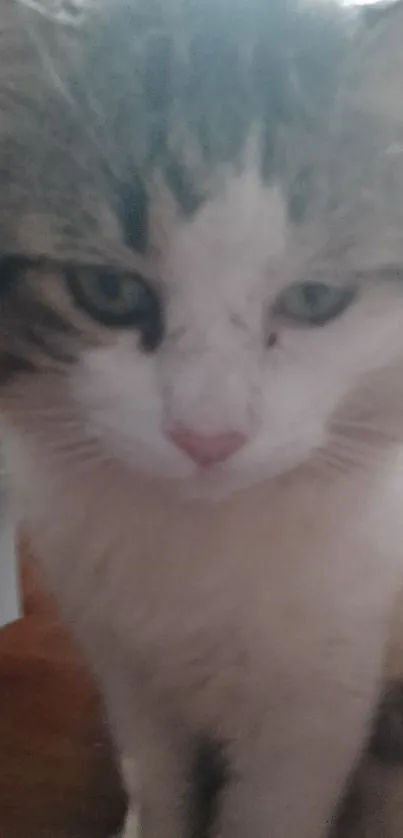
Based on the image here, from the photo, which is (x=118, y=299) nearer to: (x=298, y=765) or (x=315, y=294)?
(x=315, y=294)

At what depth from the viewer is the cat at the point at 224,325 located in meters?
0.60

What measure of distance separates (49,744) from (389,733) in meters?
0.36

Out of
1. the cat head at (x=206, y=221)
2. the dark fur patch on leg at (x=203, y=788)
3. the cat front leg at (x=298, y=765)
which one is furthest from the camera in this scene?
the dark fur patch on leg at (x=203, y=788)

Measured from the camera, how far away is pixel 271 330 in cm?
62

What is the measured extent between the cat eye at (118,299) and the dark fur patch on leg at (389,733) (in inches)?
16.0

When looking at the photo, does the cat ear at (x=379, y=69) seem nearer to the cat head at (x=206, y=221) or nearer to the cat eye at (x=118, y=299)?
the cat head at (x=206, y=221)

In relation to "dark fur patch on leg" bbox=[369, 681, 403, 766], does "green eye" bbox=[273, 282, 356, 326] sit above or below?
above

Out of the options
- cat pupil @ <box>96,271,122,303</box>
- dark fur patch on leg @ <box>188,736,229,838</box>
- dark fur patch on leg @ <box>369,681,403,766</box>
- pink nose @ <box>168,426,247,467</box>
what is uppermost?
cat pupil @ <box>96,271,122,303</box>

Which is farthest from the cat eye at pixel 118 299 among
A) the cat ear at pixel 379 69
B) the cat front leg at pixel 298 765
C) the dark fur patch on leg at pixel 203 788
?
the dark fur patch on leg at pixel 203 788

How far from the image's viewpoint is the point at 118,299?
2.09ft

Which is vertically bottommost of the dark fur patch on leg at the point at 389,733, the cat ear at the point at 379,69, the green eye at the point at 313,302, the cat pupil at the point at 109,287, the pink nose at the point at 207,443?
the dark fur patch on leg at the point at 389,733

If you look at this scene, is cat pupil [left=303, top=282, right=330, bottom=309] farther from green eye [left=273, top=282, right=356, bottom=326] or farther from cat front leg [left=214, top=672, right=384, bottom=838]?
cat front leg [left=214, top=672, right=384, bottom=838]

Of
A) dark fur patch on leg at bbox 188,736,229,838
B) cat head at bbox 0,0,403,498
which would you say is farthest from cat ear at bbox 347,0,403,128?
dark fur patch on leg at bbox 188,736,229,838

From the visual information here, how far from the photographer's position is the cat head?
0.59m
